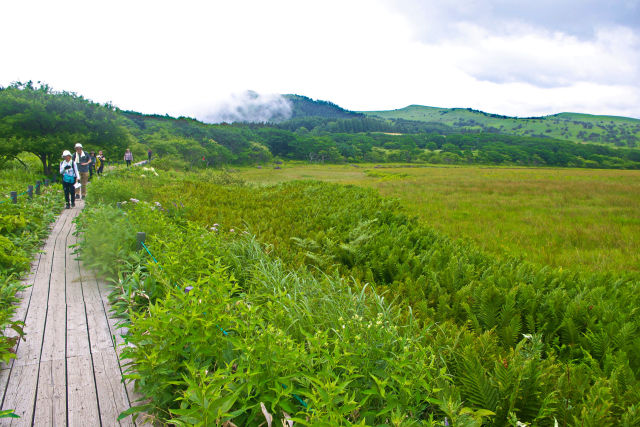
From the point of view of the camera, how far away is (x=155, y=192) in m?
11.4

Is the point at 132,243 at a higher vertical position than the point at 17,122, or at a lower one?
lower

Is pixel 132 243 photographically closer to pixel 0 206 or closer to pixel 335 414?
pixel 0 206

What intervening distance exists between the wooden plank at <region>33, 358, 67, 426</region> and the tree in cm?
2437

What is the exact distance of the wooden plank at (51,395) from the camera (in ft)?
8.30

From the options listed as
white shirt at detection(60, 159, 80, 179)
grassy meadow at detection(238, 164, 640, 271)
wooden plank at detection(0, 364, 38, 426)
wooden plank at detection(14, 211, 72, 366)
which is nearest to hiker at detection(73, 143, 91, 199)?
white shirt at detection(60, 159, 80, 179)

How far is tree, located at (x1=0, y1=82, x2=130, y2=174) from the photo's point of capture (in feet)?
71.5

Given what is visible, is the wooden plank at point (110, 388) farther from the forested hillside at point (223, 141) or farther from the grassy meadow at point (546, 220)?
the forested hillside at point (223, 141)

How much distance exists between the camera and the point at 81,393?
9.20 feet

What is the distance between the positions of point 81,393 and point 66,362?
1.88 feet

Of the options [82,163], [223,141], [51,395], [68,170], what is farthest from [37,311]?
[223,141]

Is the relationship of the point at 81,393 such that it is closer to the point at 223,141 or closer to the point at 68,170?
the point at 68,170

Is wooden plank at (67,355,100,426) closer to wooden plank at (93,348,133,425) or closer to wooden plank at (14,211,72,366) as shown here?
wooden plank at (93,348,133,425)

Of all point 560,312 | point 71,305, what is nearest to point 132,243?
point 71,305

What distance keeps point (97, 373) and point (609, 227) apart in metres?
12.6
